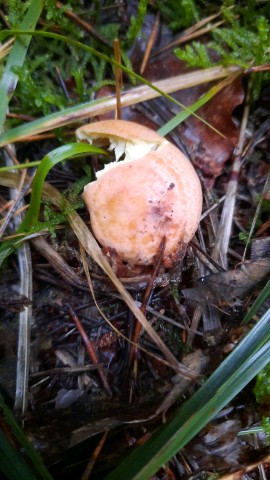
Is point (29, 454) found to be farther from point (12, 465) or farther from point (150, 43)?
point (150, 43)

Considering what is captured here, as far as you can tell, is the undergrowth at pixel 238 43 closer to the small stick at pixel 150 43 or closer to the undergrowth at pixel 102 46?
the undergrowth at pixel 102 46

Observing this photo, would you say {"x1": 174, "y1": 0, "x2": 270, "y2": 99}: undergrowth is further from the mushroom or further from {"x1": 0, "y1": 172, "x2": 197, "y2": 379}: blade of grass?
{"x1": 0, "y1": 172, "x2": 197, "y2": 379}: blade of grass

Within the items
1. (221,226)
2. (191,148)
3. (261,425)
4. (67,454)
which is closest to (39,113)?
(191,148)

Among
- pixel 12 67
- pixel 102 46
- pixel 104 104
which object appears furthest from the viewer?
pixel 102 46

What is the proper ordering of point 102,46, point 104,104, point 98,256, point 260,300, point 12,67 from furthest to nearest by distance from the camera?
point 102,46 < point 104,104 < point 12,67 < point 98,256 < point 260,300

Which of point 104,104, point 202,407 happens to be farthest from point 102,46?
point 202,407

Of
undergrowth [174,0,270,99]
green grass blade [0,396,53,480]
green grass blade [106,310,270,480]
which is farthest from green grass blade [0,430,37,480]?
undergrowth [174,0,270,99]
